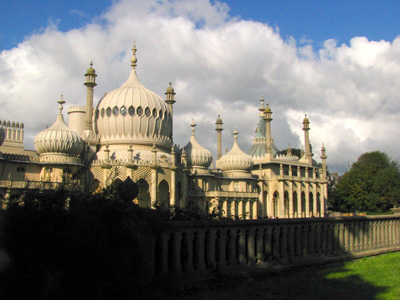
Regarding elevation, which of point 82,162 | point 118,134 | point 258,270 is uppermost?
point 118,134

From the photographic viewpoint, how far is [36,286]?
6066mm

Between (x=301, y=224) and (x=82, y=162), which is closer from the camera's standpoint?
(x=301, y=224)

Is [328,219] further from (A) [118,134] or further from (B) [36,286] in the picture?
(A) [118,134]

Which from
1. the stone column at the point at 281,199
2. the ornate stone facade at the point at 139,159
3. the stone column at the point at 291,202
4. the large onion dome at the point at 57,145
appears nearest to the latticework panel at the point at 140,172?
the ornate stone facade at the point at 139,159

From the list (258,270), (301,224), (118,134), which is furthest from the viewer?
(118,134)

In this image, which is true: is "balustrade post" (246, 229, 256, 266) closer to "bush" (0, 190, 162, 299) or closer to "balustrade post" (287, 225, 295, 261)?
"balustrade post" (287, 225, 295, 261)

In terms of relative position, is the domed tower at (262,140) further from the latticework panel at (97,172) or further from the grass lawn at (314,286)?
the grass lawn at (314,286)

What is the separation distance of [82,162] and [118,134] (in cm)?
372

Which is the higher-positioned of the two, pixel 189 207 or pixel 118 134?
pixel 118 134

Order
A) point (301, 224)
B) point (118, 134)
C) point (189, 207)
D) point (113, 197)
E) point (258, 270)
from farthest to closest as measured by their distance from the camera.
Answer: point (118, 134) < point (301, 224) < point (189, 207) < point (258, 270) < point (113, 197)

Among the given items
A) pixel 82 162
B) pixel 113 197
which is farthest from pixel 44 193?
pixel 82 162

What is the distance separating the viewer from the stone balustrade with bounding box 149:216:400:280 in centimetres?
910

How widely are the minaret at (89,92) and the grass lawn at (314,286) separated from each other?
27457 mm

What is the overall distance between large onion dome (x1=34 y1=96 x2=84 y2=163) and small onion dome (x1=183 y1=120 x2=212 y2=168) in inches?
437
